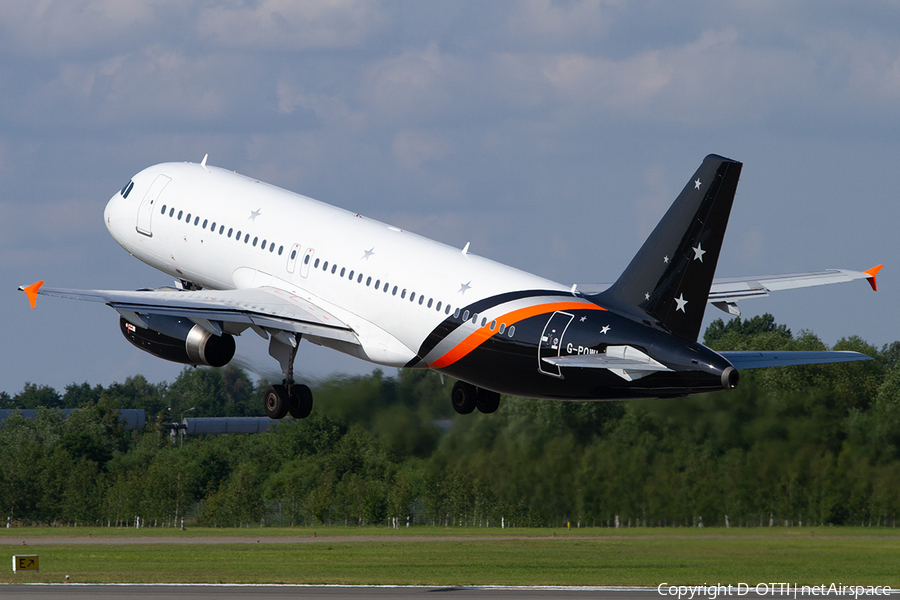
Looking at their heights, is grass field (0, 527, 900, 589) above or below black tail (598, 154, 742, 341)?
below

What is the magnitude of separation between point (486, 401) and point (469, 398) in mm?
699

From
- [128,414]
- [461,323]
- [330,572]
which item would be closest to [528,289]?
[461,323]

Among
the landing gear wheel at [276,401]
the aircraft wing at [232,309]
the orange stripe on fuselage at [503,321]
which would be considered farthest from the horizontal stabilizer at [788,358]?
the landing gear wheel at [276,401]

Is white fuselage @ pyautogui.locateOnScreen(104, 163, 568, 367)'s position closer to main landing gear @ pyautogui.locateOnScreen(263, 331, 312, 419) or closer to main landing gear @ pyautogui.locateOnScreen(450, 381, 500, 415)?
main landing gear @ pyautogui.locateOnScreen(263, 331, 312, 419)

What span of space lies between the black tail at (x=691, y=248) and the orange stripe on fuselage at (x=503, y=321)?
5.83 feet

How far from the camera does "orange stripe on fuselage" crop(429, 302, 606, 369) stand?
35.2m

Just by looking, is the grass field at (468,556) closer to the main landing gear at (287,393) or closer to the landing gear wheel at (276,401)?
the main landing gear at (287,393)

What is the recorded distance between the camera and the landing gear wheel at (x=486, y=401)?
137ft

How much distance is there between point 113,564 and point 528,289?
32766mm

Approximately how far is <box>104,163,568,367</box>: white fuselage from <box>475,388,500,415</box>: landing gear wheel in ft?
11.2

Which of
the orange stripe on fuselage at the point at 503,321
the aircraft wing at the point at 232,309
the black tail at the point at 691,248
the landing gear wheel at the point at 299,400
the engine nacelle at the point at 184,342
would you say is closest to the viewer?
the black tail at the point at 691,248

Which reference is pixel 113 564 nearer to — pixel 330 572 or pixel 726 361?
pixel 330 572

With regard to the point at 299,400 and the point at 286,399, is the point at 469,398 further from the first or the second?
the point at 286,399

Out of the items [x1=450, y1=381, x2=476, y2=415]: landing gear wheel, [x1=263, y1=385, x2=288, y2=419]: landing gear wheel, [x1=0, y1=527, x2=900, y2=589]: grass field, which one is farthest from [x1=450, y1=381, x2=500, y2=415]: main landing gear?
[x1=263, y1=385, x2=288, y2=419]: landing gear wheel
